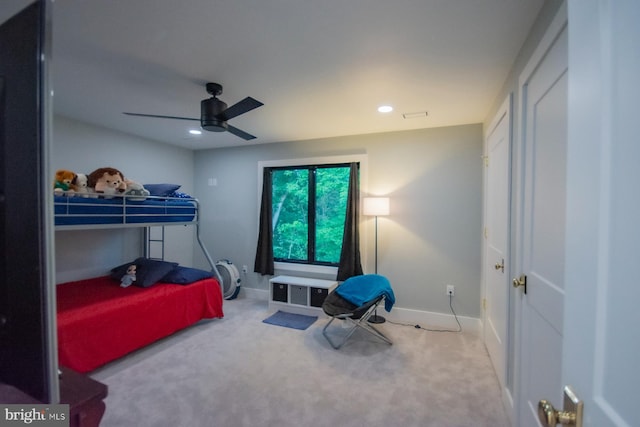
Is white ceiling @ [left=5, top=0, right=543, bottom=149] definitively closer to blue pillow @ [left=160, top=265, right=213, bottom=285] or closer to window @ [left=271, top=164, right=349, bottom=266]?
window @ [left=271, top=164, right=349, bottom=266]

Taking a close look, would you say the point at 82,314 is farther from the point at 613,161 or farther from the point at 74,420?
the point at 613,161

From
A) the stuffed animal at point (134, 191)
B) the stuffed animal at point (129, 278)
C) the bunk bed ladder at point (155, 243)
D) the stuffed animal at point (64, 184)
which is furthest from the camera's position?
the bunk bed ladder at point (155, 243)

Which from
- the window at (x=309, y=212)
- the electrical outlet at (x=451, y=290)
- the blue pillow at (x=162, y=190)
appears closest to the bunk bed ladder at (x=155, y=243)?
the blue pillow at (x=162, y=190)

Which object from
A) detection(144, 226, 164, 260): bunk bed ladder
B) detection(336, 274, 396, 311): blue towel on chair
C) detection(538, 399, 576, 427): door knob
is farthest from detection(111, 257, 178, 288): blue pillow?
detection(538, 399, 576, 427): door knob

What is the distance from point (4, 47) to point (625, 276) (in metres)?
1.17

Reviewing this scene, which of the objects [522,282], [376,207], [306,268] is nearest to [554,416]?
[522,282]

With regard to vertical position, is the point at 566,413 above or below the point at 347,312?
above

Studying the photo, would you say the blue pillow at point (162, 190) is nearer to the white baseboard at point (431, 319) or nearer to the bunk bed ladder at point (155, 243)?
the bunk bed ladder at point (155, 243)

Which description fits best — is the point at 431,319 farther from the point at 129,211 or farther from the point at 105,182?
the point at 105,182

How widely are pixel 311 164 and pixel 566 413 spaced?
3645mm

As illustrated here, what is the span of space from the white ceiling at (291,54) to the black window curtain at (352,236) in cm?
94

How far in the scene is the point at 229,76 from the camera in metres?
2.18

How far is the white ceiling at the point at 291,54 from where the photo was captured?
1.47 metres

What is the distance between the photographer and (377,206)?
11.2 feet
